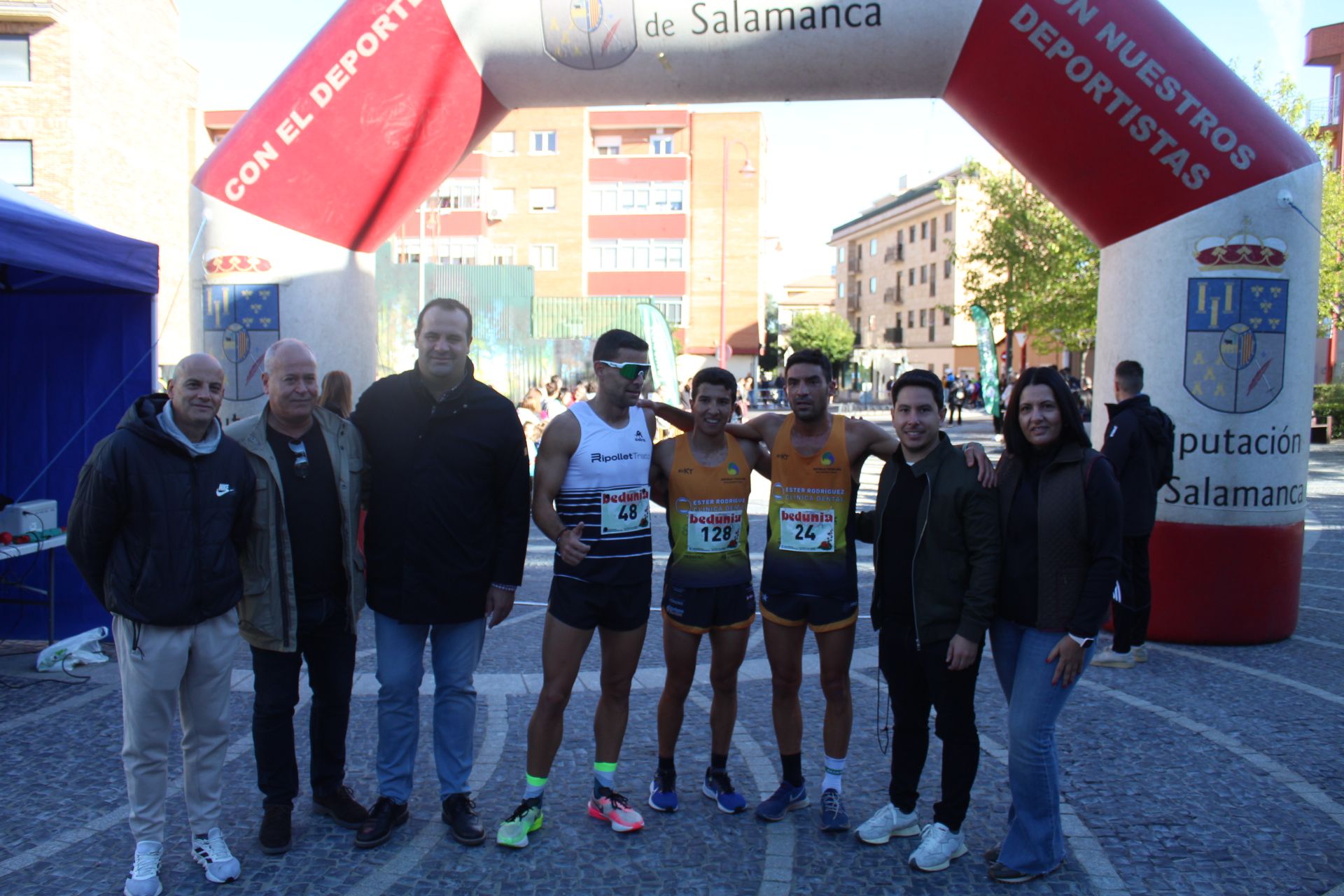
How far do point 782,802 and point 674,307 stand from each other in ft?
150

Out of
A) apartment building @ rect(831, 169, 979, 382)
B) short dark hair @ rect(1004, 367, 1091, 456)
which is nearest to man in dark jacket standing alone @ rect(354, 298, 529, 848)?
short dark hair @ rect(1004, 367, 1091, 456)

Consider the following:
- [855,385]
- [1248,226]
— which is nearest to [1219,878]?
[1248,226]

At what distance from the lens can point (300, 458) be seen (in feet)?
12.7

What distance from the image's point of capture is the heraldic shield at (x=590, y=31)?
6672mm

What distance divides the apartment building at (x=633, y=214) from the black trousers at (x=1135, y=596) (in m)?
42.9

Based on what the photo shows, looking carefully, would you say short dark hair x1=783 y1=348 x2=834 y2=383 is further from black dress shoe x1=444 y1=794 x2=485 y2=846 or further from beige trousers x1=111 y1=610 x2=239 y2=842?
beige trousers x1=111 y1=610 x2=239 y2=842

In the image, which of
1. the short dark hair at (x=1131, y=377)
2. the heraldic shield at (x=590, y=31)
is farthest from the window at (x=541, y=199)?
the short dark hair at (x=1131, y=377)

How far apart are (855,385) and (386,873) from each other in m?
54.4

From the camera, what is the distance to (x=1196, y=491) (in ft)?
22.0

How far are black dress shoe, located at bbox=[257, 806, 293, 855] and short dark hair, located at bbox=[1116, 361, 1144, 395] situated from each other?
17.4 ft

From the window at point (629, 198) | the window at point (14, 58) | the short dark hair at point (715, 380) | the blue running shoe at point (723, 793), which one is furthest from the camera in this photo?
the window at point (629, 198)

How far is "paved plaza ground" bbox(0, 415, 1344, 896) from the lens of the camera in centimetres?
362

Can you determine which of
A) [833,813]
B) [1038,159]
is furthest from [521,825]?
[1038,159]

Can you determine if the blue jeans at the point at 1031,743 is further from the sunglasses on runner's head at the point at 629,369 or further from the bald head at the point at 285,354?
the bald head at the point at 285,354
